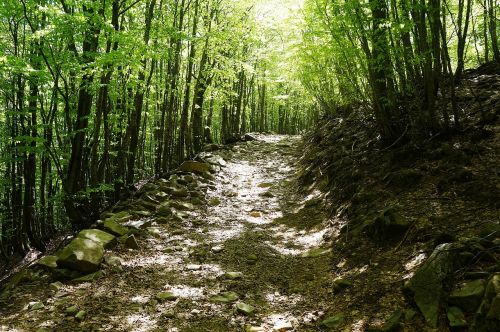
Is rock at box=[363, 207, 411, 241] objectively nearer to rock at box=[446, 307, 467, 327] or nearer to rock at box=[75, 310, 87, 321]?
rock at box=[446, 307, 467, 327]

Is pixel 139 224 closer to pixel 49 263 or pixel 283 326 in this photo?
pixel 49 263

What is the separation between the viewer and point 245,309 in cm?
446

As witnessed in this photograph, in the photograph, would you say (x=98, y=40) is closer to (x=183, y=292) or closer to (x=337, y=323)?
(x=183, y=292)

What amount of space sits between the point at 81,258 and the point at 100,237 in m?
0.80

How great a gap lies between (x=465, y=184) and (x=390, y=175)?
4.91 ft

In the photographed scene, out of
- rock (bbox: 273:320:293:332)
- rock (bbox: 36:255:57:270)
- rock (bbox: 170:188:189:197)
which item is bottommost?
rock (bbox: 273:320:293:332)

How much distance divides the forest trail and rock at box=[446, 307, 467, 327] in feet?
4.64

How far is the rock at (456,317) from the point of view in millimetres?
2973

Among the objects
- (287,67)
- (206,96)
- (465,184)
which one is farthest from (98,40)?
(287,67)

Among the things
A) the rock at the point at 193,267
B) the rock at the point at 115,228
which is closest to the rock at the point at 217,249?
the rock at the point at 193,267

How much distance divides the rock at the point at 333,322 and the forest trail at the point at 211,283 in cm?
12

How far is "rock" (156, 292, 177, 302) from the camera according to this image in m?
4.84

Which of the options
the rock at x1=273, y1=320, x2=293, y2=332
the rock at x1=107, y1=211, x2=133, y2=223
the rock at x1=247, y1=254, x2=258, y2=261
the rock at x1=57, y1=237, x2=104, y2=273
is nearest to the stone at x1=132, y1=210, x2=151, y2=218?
the rock at x1=107, y1=211, x2=133, y2=223

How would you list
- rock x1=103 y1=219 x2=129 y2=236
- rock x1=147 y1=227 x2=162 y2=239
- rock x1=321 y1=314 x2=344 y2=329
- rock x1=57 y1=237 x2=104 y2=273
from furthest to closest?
rock x1=147 y1=227 x2=162 y2=239 < rock x1=103 y1=219 x2=129 y2=236 < rock x1=57 y1=237 x2=104 y2=273 < rock x1=321 y1=314 x2=344 y2=329
